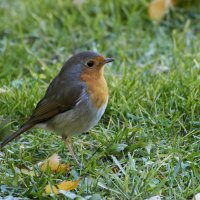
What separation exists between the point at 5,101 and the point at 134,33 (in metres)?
2.11

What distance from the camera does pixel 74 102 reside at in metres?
4.52

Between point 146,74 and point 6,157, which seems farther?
point 146,74

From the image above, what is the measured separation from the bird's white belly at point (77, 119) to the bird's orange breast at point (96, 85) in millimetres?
40

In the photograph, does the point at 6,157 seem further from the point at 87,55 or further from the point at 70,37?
the point at 70,37

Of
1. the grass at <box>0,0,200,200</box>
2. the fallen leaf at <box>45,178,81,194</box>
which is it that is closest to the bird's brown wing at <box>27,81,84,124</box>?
the grass at <box>0,0,200,200</box>

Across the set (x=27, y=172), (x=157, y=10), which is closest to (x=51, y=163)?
(x=27, y=172)

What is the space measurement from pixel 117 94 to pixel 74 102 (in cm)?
77

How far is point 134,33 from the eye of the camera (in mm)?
6766

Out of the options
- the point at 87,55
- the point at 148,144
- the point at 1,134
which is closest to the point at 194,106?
the point at 148,144

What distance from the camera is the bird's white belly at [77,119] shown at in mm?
4461

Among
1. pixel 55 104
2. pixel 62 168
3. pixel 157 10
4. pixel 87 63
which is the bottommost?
pixel 62 168

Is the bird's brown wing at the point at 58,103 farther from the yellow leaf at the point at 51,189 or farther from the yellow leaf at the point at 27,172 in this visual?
the yellow leaf at the point at 51,189

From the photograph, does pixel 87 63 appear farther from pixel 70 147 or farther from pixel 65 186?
pixel 65 186

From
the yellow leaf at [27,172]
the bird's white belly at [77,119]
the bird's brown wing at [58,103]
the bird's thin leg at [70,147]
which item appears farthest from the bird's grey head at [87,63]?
the yellow leaf at [27,172]
